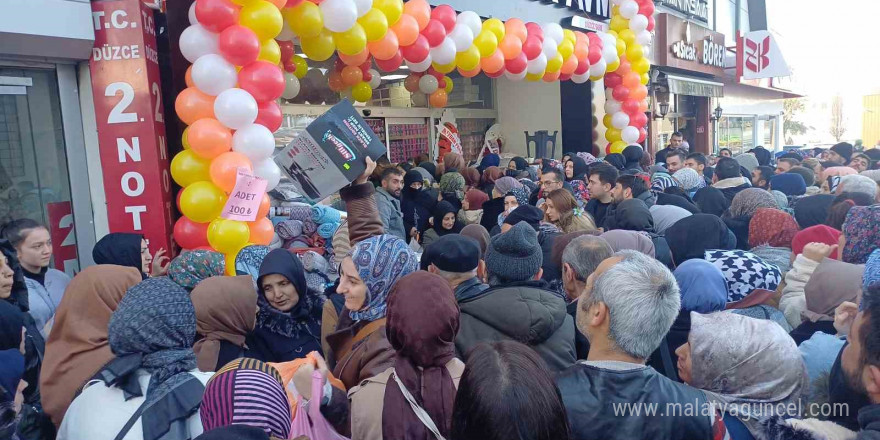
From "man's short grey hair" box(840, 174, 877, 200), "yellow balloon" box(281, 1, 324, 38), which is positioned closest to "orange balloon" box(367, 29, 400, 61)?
"yellow balloon" box(281, 1, 324, 38)

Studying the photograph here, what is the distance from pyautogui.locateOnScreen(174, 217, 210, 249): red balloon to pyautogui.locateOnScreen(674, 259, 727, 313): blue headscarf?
10.8ft

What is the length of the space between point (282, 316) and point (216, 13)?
8.15 ft

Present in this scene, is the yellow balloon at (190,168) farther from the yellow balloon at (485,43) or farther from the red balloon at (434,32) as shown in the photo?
the yellow balloon at (485,43)

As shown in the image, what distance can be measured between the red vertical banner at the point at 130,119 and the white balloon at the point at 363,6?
1.64 m

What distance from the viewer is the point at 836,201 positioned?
4.35 metres

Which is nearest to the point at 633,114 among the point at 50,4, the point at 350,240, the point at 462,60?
the point at 462,60

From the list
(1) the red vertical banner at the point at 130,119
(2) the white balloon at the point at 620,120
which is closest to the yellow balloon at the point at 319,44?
(1) the red vertical banner at the point at 130,119

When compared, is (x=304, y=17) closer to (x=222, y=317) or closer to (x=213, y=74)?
(x=213, y=74)

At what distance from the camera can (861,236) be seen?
3076mm

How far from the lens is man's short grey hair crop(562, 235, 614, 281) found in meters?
2.73

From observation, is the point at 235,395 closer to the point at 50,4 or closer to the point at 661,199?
the point at 50,4

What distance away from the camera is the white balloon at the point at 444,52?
245 inches

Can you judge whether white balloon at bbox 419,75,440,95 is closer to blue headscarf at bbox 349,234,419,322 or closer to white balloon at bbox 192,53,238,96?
white balloon at bbox 192,53,238,96

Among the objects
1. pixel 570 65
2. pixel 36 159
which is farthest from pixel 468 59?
pixel 36 159
